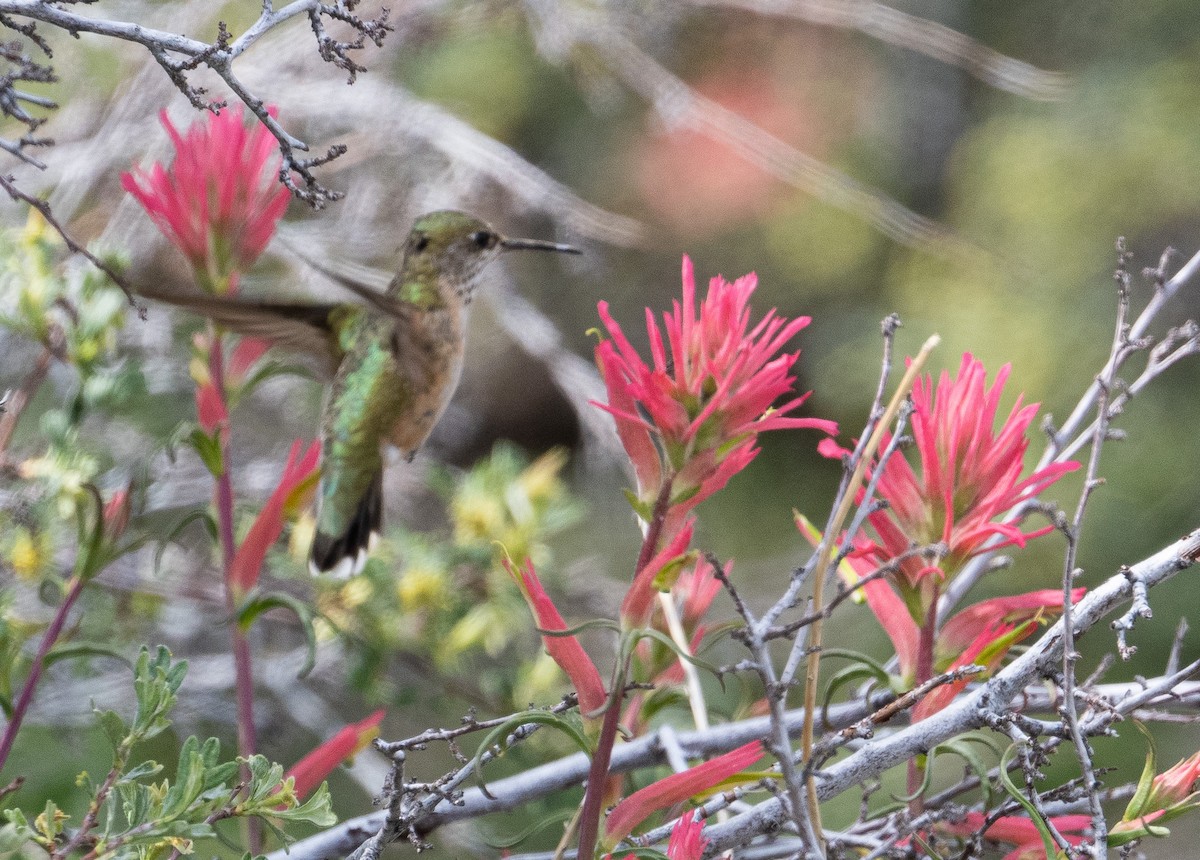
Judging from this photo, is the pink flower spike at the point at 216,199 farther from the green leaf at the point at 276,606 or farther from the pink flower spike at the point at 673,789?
the pink flower spike at the point at 673,789

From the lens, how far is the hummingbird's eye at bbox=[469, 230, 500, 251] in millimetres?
1360

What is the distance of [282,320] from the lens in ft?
3.53

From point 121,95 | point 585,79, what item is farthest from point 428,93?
point 121,95

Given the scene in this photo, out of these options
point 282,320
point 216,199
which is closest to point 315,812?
point 216,199

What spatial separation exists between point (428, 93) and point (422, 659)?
4.77ft

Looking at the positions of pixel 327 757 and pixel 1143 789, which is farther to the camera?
pixel 327 757

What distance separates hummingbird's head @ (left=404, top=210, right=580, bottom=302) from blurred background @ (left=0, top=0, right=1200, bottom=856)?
0.78 feet

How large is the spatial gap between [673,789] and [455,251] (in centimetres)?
90

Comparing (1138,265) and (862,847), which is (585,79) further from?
(862,847)

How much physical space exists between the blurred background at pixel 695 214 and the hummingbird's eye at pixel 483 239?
269 mm

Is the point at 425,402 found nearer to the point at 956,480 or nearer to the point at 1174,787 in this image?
the point at 956,480

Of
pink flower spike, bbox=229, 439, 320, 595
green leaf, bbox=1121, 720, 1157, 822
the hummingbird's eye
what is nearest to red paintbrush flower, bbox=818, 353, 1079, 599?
green leaf, bbox=1121, 720, 1157, 822

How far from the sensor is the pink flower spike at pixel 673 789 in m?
0.58

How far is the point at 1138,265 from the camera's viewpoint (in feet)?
8.75
